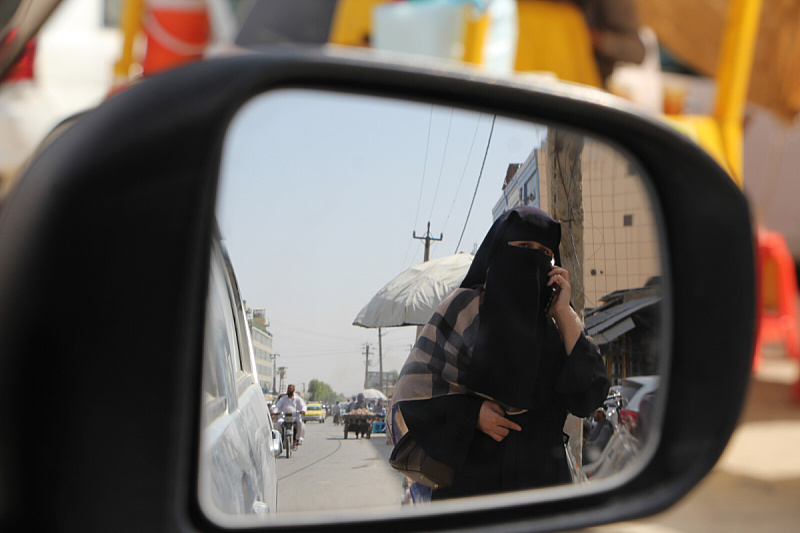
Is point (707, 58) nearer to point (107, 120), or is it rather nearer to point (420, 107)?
point (420, 107)

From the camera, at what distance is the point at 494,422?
0.64 metres

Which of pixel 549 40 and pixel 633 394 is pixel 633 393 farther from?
pixel 549 40

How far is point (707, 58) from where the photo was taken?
4863 mm

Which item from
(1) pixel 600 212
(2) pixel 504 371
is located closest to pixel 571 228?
(1) pixel 600 212

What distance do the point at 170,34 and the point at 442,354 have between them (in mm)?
3355

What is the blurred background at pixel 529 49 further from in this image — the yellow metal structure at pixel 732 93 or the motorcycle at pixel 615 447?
the motorcycle at pixel 615 447

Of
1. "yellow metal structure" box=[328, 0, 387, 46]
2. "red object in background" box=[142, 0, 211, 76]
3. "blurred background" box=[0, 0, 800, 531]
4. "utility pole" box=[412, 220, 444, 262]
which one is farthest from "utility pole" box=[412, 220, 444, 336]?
"red object in background" box=[142, 0, 211, 76]

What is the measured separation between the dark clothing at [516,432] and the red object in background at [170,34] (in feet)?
10.2

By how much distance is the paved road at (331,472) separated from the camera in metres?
0.55

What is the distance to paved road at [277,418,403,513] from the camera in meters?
0.55

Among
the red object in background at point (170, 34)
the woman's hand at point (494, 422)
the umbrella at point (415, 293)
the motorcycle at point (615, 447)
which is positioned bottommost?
the motorcycle at point (615, 447)

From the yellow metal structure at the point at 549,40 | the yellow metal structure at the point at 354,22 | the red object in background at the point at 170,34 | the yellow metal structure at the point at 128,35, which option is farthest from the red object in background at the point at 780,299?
the yellow metal structure at the point at 128,35

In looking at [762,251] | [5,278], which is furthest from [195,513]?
[762,251]

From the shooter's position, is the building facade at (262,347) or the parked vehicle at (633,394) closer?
the building facade at (262,347)
